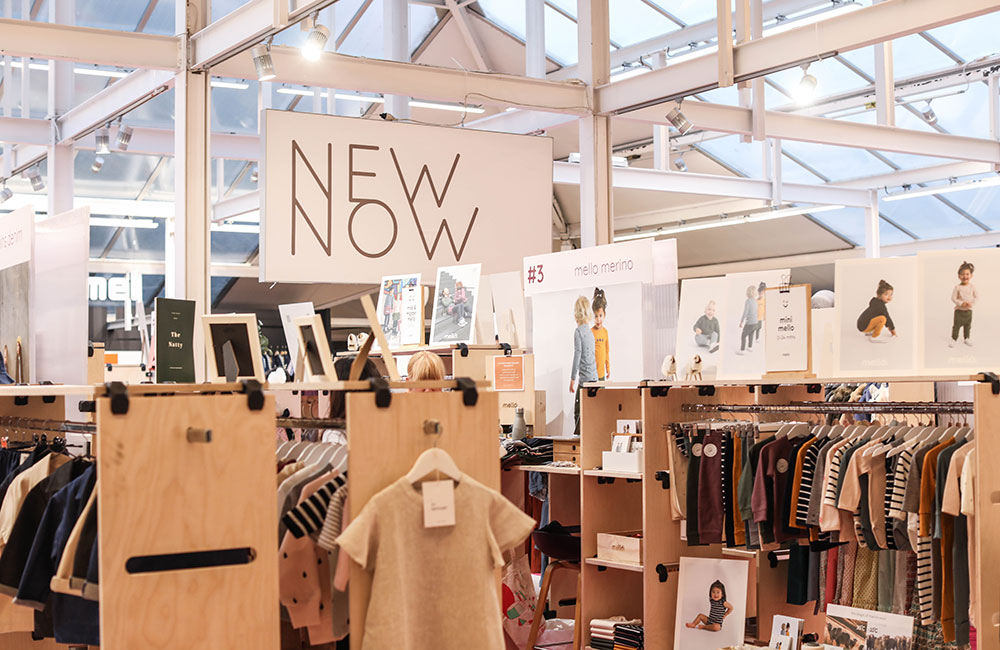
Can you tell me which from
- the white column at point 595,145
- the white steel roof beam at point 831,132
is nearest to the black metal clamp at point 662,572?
the white column at point 595,145

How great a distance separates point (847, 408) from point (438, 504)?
7.89ft

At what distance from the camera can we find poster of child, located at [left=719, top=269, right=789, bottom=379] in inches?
220

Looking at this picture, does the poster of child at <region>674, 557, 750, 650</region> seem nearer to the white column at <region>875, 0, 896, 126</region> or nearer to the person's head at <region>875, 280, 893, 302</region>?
the person's head at <region>875, 280, 893, 302</region>

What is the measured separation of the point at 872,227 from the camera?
42.9 feet

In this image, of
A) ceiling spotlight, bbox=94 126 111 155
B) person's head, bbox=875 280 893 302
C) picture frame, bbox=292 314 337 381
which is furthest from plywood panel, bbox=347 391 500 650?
ceiling spotlight, bbox=94 126 111 155

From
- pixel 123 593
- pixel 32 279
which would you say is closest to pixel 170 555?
pixel 123 593

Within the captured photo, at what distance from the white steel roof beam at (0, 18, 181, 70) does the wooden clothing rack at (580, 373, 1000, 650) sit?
3.34 meters

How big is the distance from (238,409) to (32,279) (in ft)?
7.35

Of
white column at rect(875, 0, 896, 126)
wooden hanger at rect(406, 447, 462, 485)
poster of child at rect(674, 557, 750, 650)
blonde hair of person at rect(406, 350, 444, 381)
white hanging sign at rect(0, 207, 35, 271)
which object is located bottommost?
poster of child at rect(674, 557, 750, 650)

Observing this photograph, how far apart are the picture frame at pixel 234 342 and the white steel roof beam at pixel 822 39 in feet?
12.1

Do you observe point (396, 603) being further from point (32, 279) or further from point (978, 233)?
point (978, 233)

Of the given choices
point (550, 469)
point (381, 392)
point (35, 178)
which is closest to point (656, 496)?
point (550, 469)

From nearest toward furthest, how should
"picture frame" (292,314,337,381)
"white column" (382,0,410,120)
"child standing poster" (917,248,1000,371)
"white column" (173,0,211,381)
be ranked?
"picture frame" (292,314,337,381)
"child standing poster" (917,248,1000,371)
"white column" (173,0,211,381)
"white column" (382,0,410,120)

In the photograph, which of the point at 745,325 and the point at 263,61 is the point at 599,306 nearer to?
the point at 745,325
